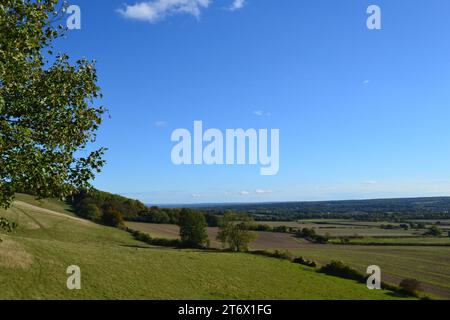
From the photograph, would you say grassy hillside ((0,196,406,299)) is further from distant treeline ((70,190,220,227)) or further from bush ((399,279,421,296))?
distant treeline ((70,190,220,227))

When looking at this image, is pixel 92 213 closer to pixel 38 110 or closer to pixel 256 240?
pixel 256 240

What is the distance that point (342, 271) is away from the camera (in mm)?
68688

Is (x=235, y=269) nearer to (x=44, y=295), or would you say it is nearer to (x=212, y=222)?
(x=44, y=295)

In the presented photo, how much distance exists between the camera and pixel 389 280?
66750mm

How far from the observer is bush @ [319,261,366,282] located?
6651cm

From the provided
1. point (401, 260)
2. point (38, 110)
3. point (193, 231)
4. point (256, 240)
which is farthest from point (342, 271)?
point (38, 110)

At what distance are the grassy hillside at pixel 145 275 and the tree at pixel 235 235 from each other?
58.5 feet

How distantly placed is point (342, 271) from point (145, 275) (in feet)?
126

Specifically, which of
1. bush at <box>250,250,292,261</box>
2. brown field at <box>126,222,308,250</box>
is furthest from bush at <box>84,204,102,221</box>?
bush at <box>250,250,292,261</box>

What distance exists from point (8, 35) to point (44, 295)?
927 inches

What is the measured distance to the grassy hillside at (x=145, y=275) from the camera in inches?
1420

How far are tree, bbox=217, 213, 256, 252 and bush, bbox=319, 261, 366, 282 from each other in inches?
925

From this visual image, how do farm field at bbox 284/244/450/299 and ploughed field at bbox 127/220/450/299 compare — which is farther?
ploughed field at bbox 127/220/450/299

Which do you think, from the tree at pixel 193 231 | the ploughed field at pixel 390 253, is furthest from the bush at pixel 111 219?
the tree at pixel 193 231
